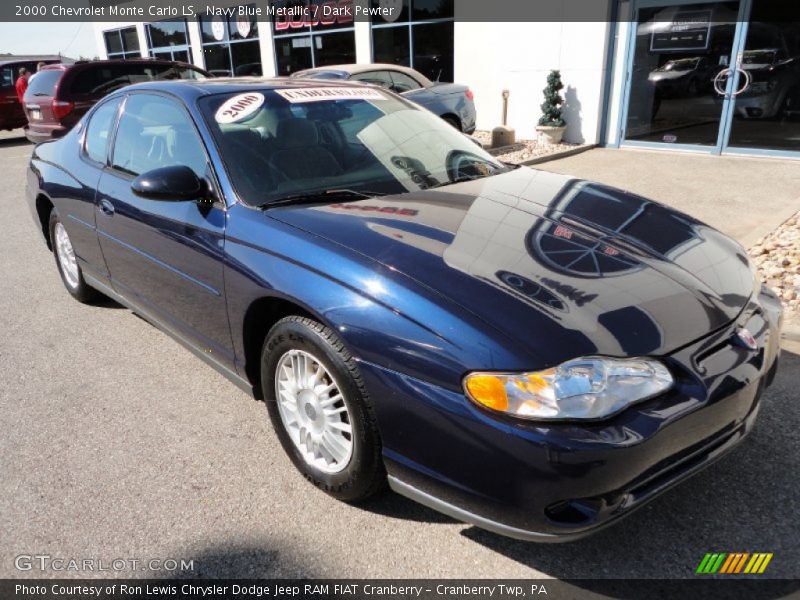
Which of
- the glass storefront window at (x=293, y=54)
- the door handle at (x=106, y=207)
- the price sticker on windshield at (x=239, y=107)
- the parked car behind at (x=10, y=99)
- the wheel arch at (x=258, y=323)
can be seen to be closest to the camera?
the wheel arch at (x=258, y=323)

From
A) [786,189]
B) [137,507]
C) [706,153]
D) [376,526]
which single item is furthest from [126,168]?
[706,153]

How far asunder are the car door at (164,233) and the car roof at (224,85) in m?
0.07

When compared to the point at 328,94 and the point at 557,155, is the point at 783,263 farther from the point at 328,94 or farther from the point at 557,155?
the point at 557,155

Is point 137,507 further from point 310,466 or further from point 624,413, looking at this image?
point 624,413

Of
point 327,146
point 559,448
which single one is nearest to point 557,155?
point 327,146

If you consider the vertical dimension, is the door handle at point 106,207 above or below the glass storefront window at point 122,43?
below

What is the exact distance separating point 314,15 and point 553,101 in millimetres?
7893

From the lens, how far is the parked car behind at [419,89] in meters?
9.29

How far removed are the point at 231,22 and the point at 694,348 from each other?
1943 centimetres

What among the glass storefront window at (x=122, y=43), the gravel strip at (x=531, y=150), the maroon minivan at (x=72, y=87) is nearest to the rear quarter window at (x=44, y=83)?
the maroon minivan at (x=72, y=87)

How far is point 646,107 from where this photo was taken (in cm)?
998

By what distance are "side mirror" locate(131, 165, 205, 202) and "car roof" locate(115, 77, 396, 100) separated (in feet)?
1.85

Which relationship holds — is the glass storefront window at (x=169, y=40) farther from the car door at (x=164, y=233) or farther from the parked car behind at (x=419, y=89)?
the car door at (x=164, y=233)

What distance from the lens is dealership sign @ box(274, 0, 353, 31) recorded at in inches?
568
